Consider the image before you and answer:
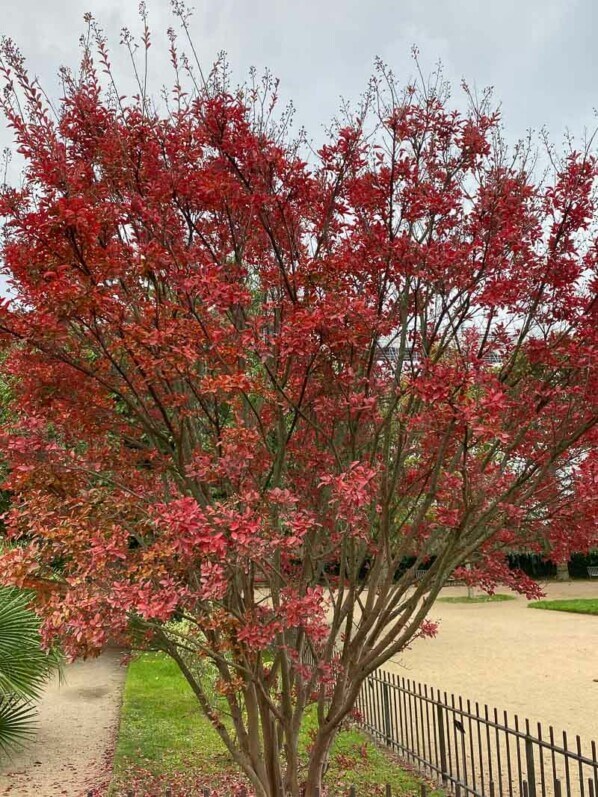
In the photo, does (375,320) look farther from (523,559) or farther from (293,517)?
(523,559)

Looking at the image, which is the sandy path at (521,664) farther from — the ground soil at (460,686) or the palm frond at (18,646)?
the palm frond at (18,646)

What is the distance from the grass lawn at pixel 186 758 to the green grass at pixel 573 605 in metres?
14.8

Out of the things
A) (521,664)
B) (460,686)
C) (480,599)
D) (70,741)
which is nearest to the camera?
(70,741)

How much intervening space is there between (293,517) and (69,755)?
24.3 ft

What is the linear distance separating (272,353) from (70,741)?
27.4 ft

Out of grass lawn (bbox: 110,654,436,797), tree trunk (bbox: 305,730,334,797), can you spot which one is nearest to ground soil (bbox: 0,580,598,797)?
grass lawn (bbox: 110,654,436,797)

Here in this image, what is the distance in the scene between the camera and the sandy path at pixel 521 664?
1069 cm

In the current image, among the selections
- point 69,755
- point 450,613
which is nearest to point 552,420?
point 69,755

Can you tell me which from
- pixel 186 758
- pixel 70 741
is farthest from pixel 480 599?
pixel 186 758

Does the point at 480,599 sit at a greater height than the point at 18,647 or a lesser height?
lesser

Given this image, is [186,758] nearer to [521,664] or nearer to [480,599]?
[521,664]

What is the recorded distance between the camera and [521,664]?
14148 mm

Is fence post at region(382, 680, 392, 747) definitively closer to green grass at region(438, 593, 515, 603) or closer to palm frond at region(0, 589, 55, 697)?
palm frond at region(0, 589, 55, 697)

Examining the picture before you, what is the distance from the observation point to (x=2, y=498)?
634 inches
